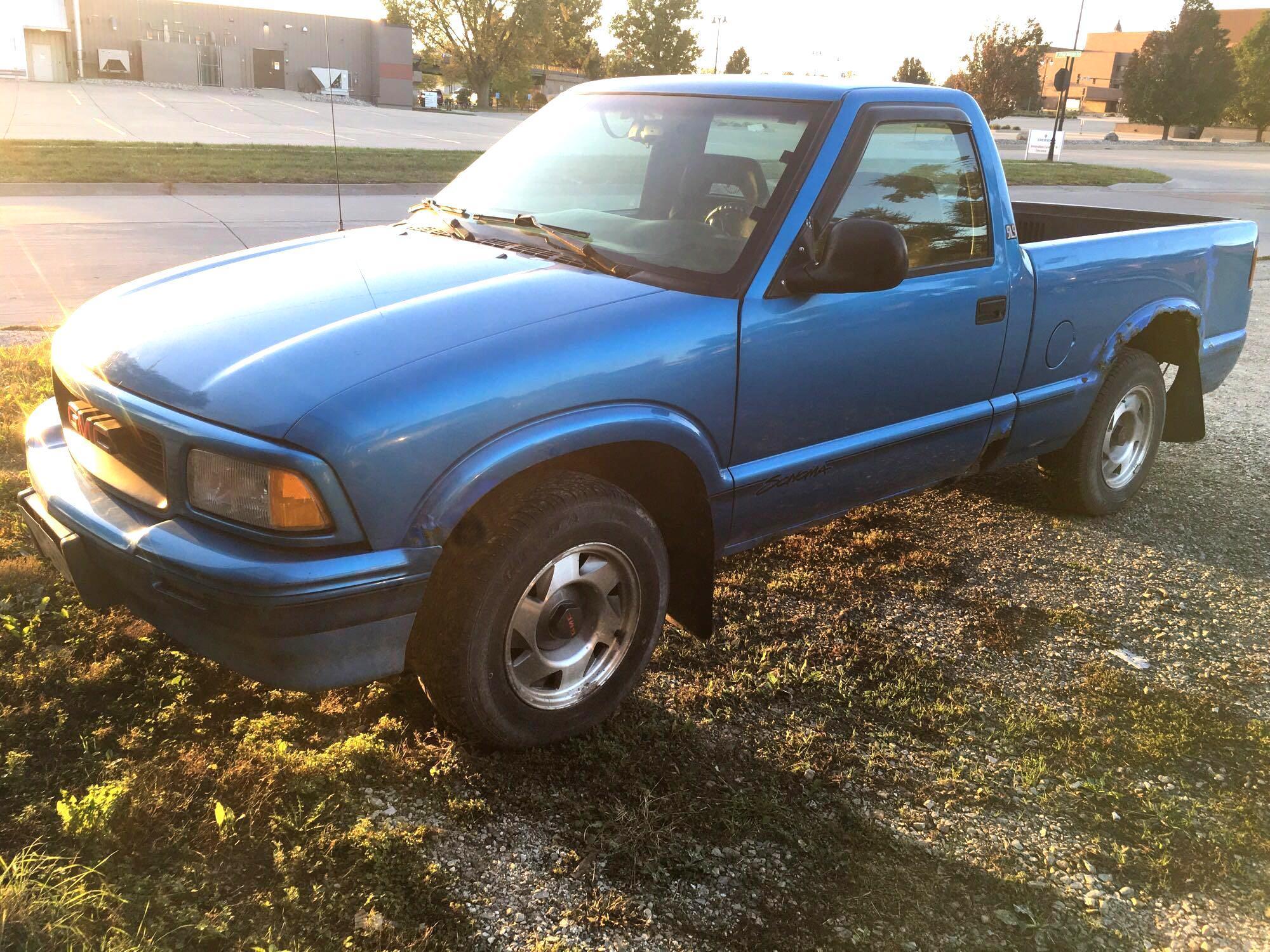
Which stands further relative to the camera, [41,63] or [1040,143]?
[41,63]

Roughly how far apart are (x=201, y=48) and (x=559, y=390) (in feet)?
233

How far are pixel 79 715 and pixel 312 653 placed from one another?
1.03m

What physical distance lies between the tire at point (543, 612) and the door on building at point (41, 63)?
68.5m

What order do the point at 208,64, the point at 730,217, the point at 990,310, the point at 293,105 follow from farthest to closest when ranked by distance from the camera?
the point at 208,64
the point at 293,105
the point at 990,310
the point at 730,217

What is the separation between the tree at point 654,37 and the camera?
77062 millimetres

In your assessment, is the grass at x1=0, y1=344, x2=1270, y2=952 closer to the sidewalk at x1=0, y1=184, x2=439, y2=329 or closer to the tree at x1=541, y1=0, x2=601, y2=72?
the sidewalk at x1=0, y1=184, x2=439, y2=329

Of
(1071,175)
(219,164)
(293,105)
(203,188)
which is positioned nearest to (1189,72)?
(1071,175)

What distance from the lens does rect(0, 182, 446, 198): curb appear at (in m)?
13.6

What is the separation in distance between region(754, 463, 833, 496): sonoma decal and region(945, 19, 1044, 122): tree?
51140 mm

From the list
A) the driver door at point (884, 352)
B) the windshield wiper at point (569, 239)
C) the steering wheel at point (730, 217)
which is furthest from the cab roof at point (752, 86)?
the windshield wiper at point (569, 239)

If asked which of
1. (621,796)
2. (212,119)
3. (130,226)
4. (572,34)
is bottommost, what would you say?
(621,796)

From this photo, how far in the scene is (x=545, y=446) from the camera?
8.34 feet

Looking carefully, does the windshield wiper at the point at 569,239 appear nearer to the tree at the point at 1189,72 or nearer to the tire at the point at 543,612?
the tire at the point at 543,612

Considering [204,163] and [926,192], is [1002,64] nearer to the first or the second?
[204,163]
